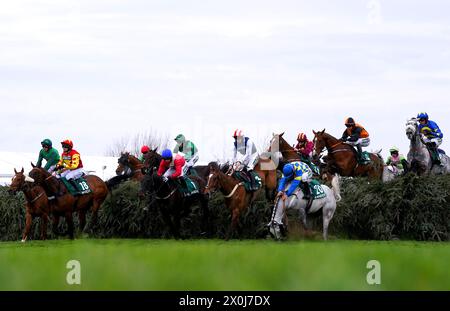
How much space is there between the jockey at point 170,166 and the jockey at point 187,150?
415 millimetres

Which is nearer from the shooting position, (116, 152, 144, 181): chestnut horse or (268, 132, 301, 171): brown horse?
(268, 132, 301, 171): brown horse

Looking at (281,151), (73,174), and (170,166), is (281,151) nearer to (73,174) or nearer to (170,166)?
(170,166)

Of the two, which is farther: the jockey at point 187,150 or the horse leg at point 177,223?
the jockey at point 187,150

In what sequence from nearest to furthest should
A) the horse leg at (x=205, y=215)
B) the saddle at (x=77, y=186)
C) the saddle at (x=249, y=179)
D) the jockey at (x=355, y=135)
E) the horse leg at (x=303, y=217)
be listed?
1. the horse leg at (x=303, y=217)
2. the saddle at (x=249, y=179)
3. the saddle at (x=77, y=186)
4. the horse leg at (x=205, y=215)
5. the jockey at (x=355, y=135)

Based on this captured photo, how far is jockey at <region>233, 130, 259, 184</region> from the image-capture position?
2198 cm

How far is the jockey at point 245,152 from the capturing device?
21984 millimetres

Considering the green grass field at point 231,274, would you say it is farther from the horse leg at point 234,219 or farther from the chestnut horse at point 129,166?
the chestnut horse at point 129,166

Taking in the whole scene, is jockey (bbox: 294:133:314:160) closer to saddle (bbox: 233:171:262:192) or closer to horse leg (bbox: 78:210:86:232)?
saddle (bbox: 233:171:262:192)

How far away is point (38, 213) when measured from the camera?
69.8 feet

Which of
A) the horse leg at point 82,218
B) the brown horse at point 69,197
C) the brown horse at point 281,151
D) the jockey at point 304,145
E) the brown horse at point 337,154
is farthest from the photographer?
the jockey at point 304,145

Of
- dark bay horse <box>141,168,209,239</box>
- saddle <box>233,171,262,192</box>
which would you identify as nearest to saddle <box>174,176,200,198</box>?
dark bay horse <box>141,168,209,239</box>

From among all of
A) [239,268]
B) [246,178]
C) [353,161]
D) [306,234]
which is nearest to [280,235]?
[306,234]

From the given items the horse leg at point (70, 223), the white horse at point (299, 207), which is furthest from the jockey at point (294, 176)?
the horse leg at point (70, 223)

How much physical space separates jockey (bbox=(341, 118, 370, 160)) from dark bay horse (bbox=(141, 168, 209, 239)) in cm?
435
